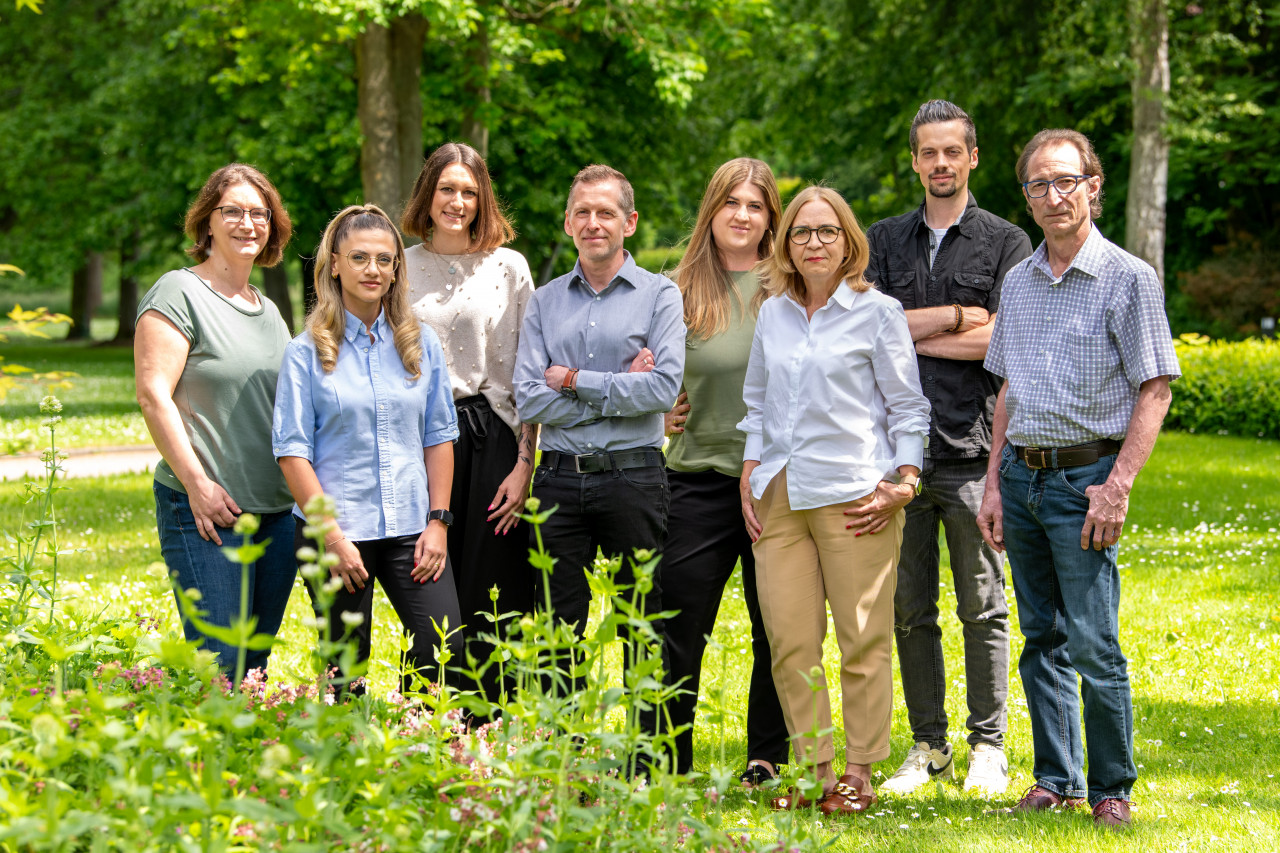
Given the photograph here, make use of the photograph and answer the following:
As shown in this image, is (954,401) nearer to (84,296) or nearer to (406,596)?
(406,596)

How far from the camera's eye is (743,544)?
4.48 metres

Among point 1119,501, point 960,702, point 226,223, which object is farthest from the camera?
point 960,702

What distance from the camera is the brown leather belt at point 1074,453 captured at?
3807 millimetres

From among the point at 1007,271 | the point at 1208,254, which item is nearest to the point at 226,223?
the point at 1007,271

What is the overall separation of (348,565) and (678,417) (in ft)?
4.68

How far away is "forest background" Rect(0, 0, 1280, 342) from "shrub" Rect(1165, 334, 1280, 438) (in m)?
1.97

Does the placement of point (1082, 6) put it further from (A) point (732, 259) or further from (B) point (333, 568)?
(B) point (333, 568)

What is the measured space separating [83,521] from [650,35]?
31.2ft

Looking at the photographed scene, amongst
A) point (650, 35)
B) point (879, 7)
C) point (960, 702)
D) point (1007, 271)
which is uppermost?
point (879, 7)

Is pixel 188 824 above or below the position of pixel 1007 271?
below

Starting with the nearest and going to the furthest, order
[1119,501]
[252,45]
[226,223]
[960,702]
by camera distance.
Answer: [1119,501] → [226,223] → [960,702] → [252,45]

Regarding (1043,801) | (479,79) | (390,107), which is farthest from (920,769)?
(479,79)

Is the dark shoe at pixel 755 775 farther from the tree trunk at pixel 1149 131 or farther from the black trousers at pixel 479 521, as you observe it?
the tree trunk at pixel 1149 131

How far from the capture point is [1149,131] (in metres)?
16.8
